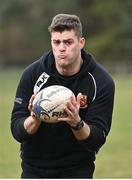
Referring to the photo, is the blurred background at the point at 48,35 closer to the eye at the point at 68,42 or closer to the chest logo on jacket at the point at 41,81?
the chest logo on jacket at the point at 41,81

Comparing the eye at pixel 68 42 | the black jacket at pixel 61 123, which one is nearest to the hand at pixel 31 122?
the black jacket at pixel 61 123

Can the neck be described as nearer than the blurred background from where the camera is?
Yes

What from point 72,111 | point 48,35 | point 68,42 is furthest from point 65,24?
point 48,35

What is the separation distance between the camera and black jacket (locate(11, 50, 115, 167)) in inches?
291

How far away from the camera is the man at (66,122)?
7316mm

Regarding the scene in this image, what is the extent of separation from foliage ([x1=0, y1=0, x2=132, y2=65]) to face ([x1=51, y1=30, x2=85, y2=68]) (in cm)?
7407

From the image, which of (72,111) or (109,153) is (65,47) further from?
(109,153)

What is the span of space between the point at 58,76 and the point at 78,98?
0.43 meters

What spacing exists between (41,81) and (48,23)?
7739 centimetres

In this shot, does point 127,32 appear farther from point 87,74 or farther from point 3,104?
point 87,74

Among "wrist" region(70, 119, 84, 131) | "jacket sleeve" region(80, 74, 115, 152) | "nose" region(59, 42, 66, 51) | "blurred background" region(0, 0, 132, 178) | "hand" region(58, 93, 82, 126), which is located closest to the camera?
"hand" region(58, 93, 82, 126)

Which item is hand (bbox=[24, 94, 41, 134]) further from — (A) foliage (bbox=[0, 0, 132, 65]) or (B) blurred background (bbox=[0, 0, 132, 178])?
(A) foliage (bbox=[0, 0, 132, 65])

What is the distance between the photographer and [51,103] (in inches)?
277

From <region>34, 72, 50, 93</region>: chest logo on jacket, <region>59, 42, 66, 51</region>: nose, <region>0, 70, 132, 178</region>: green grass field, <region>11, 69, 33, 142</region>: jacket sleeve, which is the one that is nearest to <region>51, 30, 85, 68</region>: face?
<region>59, 42, 66, 51</region>: nose
